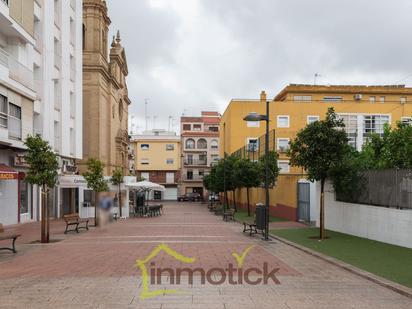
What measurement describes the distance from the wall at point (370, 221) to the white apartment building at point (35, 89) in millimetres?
13754

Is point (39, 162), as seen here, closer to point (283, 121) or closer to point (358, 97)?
point (283, 121)

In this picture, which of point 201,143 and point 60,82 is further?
point 201,143

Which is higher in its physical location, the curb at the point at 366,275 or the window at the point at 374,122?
the window at the point at 374,122

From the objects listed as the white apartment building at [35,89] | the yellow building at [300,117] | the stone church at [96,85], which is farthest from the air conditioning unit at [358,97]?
the white apartment building at [35,89]

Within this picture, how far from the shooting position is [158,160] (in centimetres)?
9100

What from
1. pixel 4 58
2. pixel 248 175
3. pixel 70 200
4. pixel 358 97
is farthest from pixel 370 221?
pixel 358 97

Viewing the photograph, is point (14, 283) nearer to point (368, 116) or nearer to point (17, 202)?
point (17, 202)

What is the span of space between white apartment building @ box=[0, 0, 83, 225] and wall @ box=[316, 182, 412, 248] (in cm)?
1375

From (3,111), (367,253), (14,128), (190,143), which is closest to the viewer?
(367,253)

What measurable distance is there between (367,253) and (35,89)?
22.2 m

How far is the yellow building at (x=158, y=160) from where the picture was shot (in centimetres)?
9062

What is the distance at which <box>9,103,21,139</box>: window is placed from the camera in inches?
942

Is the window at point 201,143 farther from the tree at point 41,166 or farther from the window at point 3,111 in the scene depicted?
the tree at point 41,166

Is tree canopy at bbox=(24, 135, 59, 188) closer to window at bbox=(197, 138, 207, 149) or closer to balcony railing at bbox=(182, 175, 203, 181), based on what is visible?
balcony railing at bbox=(182, 175, 203, 181)
